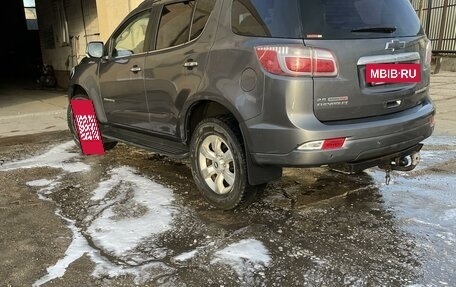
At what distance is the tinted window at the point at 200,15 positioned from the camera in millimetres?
3783

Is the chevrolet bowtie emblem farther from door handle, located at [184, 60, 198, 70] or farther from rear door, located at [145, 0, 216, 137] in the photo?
door handle, located at [184, 60, 198, 70]

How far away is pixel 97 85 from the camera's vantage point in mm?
5359

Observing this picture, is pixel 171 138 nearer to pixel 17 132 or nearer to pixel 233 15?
pixel 233 15

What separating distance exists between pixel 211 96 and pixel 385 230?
5.52 feet

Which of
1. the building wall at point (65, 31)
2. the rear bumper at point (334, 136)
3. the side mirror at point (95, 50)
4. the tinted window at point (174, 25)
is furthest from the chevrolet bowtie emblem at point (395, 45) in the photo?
the building wall at point (65, 31)

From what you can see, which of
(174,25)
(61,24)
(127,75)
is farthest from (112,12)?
(61,24)

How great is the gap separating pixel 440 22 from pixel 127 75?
12.9m

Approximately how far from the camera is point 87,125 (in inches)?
219

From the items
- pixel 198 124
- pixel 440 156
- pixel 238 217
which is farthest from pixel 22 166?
pixel 440 156

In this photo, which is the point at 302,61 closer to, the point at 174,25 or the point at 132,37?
the point at 174,25

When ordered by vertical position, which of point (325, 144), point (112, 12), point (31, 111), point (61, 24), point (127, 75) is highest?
point (112, 12)

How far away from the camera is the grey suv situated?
315cm

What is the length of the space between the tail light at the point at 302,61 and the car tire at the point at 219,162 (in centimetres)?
70

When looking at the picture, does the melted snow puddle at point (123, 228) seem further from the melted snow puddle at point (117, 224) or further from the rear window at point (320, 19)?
the rear window at point (320, 19)
